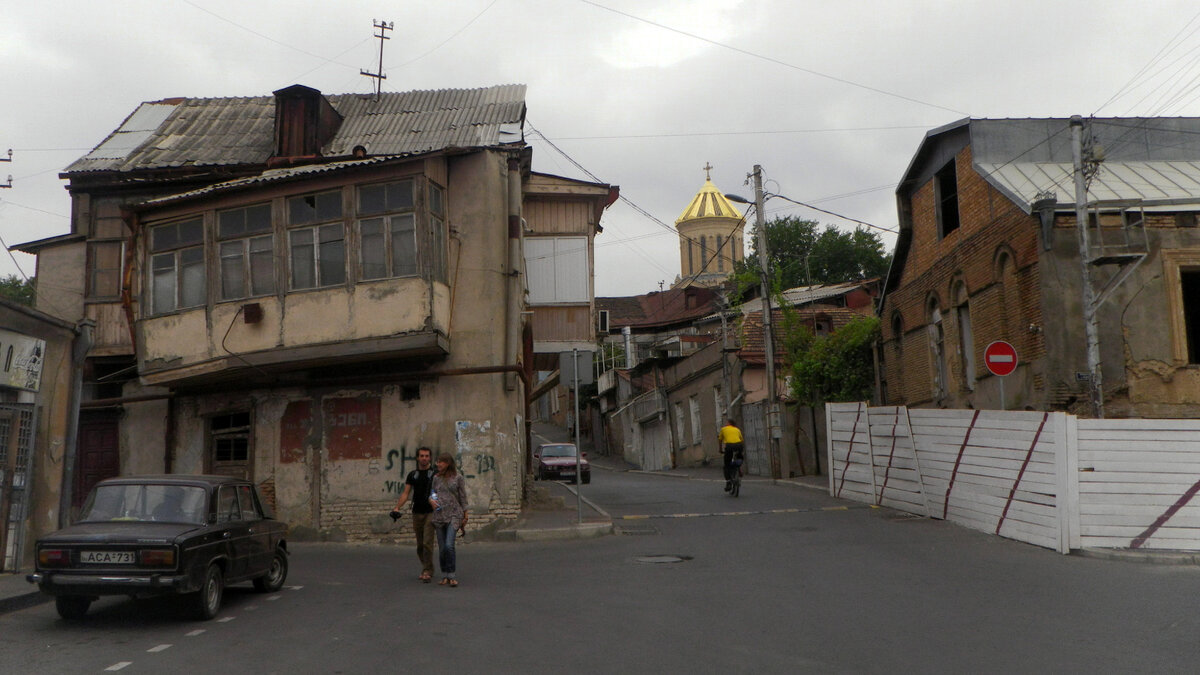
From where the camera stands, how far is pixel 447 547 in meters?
12.1

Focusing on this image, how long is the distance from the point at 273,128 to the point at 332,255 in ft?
20.9

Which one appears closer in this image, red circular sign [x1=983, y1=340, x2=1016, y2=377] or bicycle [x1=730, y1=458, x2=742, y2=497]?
red circular sign [x1=983, y1=340, x2=1016, y2=377]

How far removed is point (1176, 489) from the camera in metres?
13.4

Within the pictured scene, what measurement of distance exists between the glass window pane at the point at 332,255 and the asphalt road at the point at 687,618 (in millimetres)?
5114

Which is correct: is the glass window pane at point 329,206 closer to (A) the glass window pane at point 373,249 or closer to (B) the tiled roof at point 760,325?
(A) the glass window pane at point 373,249

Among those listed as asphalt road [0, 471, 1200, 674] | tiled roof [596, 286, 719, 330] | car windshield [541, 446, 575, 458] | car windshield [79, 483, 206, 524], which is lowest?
asphalt road [0, 471, 1200, 674]

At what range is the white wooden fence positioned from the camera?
43.9 ft

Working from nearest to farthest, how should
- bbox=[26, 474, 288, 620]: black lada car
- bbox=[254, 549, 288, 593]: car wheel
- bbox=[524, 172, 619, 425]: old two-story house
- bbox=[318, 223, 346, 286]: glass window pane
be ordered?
bbox=[26, 474, 288, 620]: black lada car → bbox=[254, 549, 288, 593]: car wheel → bbox=[318, 223, 346, 286]: glass window pane → bbox=[524, 172, 619, 425]: old two-story house

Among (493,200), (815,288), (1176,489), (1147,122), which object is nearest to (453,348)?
(493,200)

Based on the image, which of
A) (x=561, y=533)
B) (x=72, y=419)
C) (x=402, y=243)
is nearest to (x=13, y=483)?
(x=72, y=419)

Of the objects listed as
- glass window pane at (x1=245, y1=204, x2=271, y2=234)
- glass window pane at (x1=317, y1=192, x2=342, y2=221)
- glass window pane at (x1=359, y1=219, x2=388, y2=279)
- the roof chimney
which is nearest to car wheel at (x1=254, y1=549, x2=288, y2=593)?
glass window pane at (x1=359, y1=219, x2=388, y2=279)

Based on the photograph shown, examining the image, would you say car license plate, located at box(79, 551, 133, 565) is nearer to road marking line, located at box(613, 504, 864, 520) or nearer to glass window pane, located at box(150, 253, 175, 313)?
glass window pane, located at box(150, 253, 175, 313)

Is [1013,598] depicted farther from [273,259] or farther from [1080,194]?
[273,259]

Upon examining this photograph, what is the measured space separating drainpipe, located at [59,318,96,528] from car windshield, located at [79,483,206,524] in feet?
14.9
